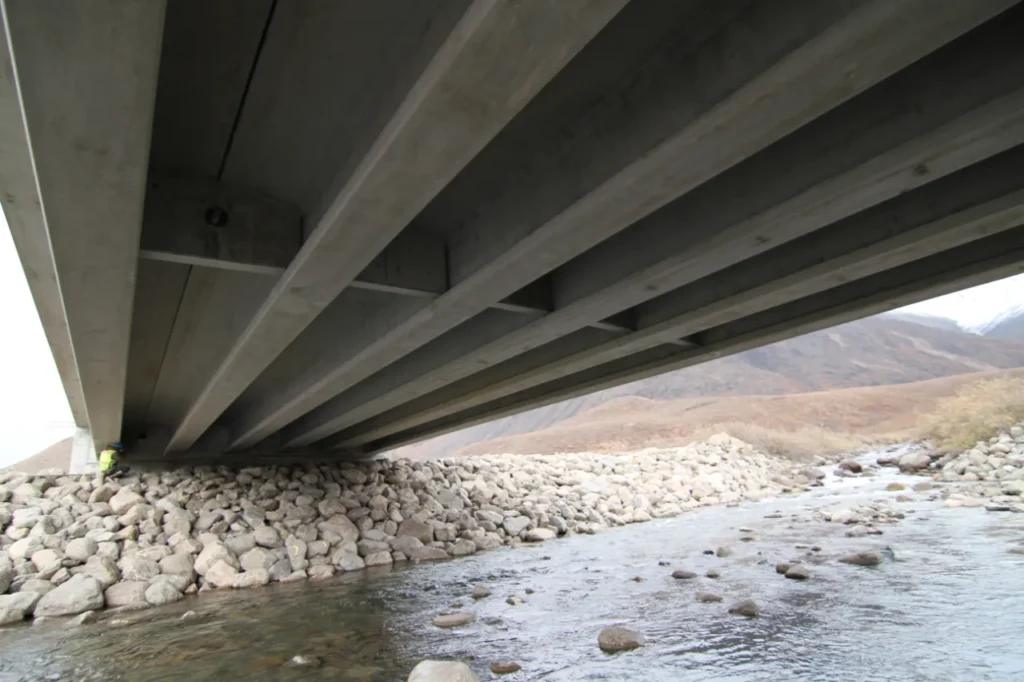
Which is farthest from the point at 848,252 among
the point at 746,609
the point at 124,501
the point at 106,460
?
the point at 106,460

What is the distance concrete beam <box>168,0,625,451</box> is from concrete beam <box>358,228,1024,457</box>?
4273 mm

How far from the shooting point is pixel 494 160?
3631 millimetres

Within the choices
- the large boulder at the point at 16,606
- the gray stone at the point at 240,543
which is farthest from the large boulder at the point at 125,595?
the gray stone at the point at 240,543

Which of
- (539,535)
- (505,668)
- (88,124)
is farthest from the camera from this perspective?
(539,535)

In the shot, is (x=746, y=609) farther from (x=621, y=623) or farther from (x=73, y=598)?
(x=73, y=598)

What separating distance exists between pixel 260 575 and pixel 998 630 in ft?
28.7

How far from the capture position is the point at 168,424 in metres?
10.9

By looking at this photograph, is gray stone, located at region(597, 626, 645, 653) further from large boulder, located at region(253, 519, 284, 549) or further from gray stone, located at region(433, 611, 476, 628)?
large boulder, located at region(253, 519, 284, 549)

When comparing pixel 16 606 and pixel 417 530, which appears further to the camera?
pixel 417 530

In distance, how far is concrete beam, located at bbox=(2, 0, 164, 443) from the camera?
74.2 inches

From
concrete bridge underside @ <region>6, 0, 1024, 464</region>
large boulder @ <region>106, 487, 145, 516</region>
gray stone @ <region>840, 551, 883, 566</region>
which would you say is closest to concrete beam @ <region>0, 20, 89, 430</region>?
concrete bridge underside @ <region>6, 0, 1024, 464</region>

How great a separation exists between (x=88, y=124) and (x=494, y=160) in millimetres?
2048

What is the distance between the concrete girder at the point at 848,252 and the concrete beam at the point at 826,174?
0.65 metres

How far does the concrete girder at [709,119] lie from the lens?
7.13 feet
